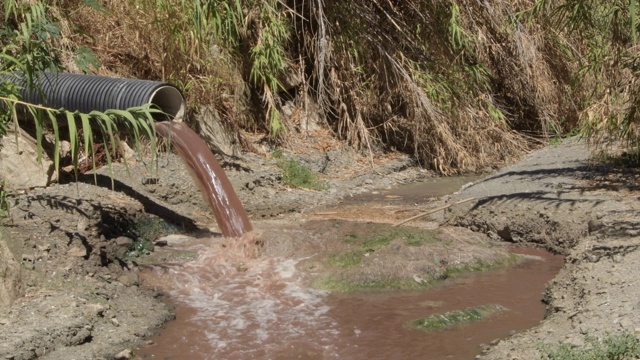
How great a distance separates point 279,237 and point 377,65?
4.74m

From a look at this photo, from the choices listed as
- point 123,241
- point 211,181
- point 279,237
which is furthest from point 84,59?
point 279,237

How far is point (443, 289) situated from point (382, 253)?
24.3 inches

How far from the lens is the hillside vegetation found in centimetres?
977

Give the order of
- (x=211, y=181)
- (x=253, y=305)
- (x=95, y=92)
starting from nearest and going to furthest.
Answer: (x=253, y=305), (x=211, y=181), (x=95, y=92)

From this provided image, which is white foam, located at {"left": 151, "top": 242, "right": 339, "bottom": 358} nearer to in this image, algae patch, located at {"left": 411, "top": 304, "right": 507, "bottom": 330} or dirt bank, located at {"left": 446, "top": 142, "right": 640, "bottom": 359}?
algae patch, located at {"left": 411, "top": 304, "right": 507, "bottom": 330}

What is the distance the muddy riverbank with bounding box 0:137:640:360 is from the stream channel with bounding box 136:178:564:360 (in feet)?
0.64

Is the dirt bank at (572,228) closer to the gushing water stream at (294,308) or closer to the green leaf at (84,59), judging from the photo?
the gushing water stream at (294,308)

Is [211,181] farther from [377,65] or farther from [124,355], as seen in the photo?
[377,65]

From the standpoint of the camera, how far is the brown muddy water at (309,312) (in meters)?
5.26

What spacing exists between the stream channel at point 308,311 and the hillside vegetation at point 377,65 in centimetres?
280

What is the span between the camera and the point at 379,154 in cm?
1155

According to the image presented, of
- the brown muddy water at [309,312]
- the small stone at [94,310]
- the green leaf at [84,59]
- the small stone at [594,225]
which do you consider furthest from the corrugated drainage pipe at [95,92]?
the small stone at [594,225]

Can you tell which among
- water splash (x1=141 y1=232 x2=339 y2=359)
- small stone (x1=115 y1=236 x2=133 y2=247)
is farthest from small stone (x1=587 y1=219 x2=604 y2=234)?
small stone (x1=115 y1=236 x2=133 y2=247)

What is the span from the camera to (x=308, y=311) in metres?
5.95
